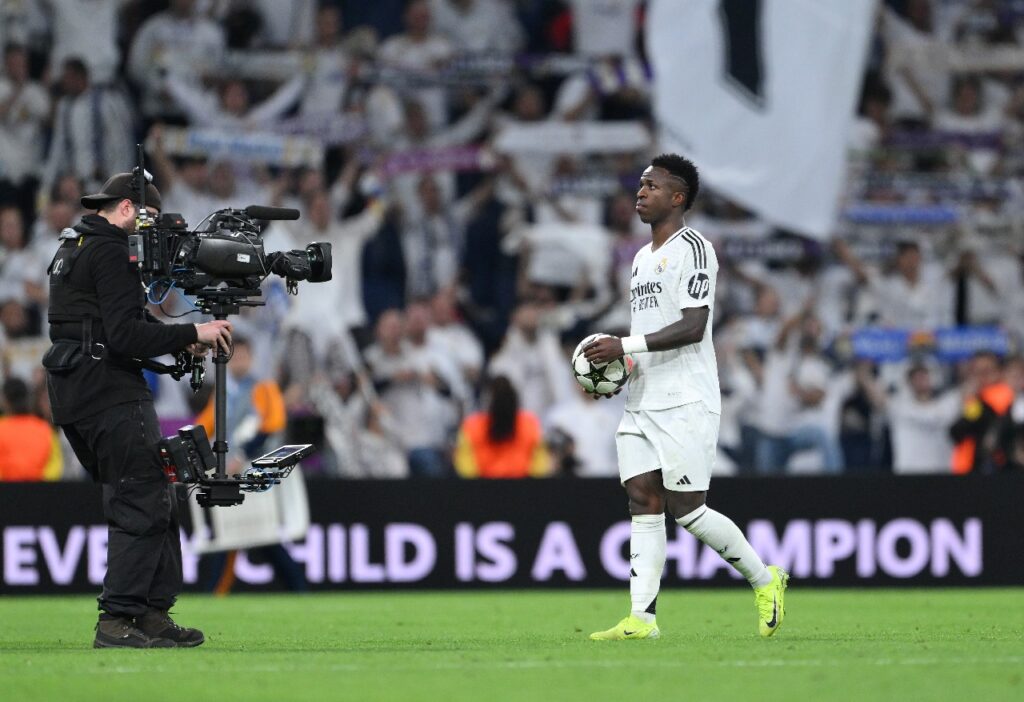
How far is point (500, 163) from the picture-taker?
18141mm

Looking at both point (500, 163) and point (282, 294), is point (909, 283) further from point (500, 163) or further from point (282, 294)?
point (282, 294)

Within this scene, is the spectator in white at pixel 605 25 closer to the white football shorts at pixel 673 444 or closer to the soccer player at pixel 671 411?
the soccer player at pixel 671 411

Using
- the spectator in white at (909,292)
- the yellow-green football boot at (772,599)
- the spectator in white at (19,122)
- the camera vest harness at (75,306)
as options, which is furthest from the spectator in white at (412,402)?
the camera vest harness at (75,306)

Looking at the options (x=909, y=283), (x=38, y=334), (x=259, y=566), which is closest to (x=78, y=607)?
(x=259, y=566)

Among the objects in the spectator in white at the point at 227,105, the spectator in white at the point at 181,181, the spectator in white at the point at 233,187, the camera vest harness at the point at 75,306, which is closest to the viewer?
the camera vest harness at the point at 75,306

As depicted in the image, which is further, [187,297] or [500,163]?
[500,163]

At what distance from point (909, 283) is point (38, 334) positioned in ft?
26.9

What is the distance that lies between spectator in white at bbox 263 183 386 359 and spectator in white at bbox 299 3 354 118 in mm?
948

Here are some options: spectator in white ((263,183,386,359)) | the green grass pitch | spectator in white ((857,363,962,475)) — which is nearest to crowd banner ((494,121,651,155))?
spectator in white ((263,183,386,359))

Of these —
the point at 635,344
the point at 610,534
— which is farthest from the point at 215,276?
the point at 610,534

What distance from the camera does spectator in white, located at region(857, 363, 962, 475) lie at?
1706 cm

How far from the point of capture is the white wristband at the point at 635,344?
881 cm

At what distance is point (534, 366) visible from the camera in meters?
17.0

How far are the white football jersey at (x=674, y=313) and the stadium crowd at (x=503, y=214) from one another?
684cm
